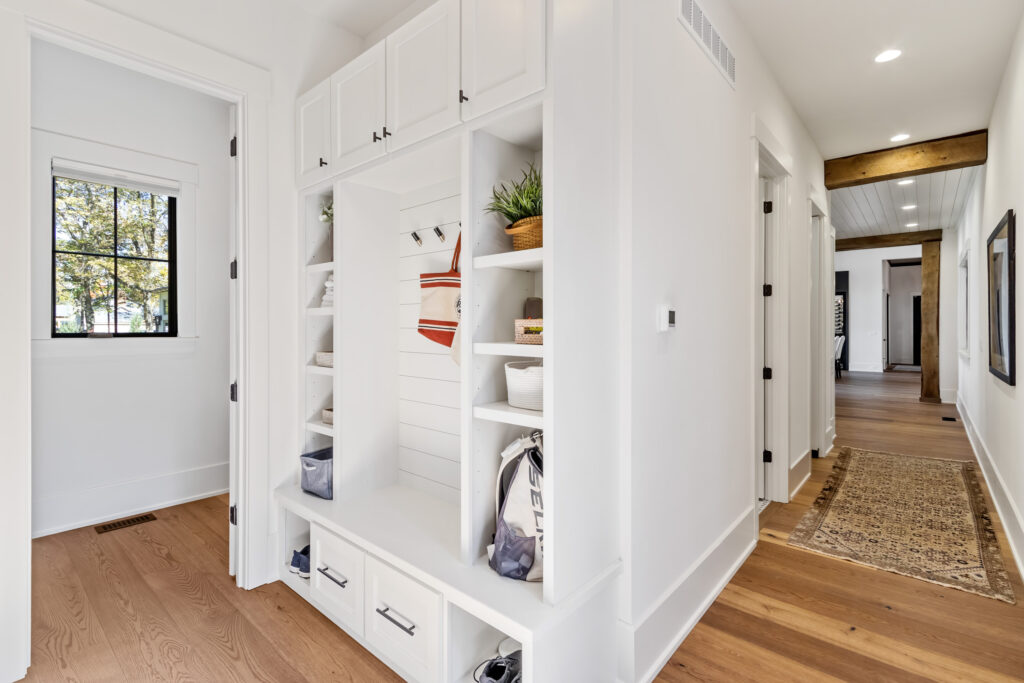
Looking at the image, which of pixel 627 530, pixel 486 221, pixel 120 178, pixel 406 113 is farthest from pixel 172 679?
pixel 120 178

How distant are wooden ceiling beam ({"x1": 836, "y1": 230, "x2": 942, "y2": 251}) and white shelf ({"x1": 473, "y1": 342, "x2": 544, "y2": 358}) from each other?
8.19 meters

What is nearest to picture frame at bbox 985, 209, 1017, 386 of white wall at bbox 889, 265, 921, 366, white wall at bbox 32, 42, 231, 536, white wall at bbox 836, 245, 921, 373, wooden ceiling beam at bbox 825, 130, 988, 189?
wooden ceiling beam at bbox 825, 130, 988, 189

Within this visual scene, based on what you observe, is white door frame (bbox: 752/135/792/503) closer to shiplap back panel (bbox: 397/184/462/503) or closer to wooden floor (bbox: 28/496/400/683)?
shiplap back panel (bbox: 397/184/462/503)

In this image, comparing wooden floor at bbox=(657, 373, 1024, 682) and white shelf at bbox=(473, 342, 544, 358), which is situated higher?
white shelf at bbox=(473, 342, 544, 358)

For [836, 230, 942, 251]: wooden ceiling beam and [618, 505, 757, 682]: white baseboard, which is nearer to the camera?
[618, 505, 757, 682]: white baseboard

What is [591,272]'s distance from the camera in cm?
159

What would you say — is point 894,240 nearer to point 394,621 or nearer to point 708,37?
point 708,37

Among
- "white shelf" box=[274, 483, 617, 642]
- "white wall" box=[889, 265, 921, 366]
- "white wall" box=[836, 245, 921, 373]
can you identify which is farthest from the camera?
"white wall" box=[889, 265, 921, 366]

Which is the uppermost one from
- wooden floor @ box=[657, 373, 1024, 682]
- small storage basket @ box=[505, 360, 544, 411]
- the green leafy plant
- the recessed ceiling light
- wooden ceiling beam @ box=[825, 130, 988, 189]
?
the recessed ceiling light

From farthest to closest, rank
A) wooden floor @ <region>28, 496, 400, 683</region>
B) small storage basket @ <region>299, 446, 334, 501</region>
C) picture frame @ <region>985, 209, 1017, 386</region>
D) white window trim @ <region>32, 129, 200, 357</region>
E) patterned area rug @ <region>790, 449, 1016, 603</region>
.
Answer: white window trim @ <region>32, 129, 200, 357</region>
picture frame @ <region>985, 209, 1017, 386</region>
patterned area rug @ <region>790, 449, 1016, 603</region>
small storage basket @ <region>299, 446, 334, 501</region>
wooden floor @ <region>28, 496, 400, 683</region>

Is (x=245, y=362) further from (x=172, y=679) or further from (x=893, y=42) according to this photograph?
(x=893, y=42)

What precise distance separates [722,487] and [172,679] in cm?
223

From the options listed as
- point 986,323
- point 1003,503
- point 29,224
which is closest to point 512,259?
point 29,224

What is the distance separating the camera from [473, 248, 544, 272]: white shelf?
1.49 metres
